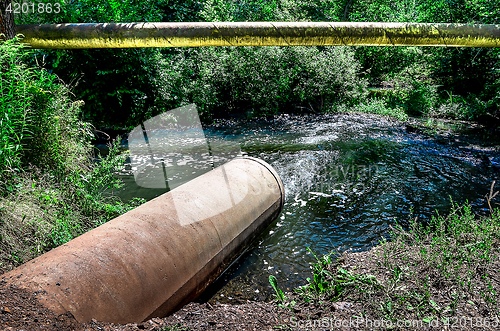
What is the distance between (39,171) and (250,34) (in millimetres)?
4291

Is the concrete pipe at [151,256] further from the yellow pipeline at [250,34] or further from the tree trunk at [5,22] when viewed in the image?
the tree trunk at [5,22]

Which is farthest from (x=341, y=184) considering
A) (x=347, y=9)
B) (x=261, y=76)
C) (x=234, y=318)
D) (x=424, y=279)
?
(x=347, y=9)

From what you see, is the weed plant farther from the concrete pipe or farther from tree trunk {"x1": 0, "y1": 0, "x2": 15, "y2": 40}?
the concrete pipe

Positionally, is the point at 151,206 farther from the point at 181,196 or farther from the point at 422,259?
the point at 422,259

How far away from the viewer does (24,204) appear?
336 cm

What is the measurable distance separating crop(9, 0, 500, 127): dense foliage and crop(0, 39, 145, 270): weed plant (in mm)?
5390

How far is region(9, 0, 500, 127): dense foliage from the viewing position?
364 inches

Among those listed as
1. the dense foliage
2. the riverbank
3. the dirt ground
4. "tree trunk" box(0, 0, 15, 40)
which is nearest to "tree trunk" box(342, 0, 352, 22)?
the dense foliage

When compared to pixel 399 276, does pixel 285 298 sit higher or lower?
lower

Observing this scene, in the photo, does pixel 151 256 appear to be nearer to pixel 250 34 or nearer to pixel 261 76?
pixel 250 34

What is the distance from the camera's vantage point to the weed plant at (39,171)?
3.24m

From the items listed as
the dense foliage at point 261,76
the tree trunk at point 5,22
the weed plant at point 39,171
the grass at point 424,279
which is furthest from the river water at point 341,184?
the tree trunk at point 5,22

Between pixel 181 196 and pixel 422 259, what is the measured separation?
2.73 metres

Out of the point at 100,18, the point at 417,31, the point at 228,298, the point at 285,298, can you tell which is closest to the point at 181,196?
the point at 228,298
